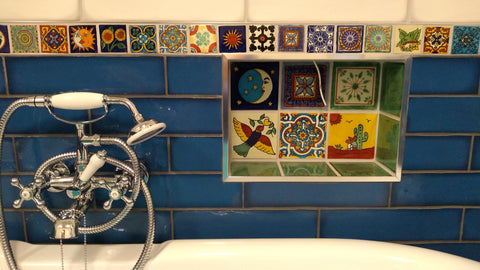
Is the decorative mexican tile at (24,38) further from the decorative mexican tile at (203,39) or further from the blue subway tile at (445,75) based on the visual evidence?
the blue subway tile at (445,75)

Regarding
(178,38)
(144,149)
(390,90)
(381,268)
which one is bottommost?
(381,268)

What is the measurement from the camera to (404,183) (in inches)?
35.9

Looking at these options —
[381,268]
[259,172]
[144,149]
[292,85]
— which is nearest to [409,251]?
[381,268]

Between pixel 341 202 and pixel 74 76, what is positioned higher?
pixel 74 76

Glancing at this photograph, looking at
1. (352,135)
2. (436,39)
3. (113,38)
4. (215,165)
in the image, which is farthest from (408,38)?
(113,38)

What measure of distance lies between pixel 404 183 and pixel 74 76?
0.86 metres

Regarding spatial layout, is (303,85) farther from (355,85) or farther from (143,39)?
(143,39)

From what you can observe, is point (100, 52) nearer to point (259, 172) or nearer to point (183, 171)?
point (183, 171)

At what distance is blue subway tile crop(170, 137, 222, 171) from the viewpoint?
883 mm

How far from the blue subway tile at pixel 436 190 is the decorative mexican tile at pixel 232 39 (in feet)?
1.72

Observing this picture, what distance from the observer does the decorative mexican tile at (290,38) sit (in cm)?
83

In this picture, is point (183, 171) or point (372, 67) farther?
point (372, 67)

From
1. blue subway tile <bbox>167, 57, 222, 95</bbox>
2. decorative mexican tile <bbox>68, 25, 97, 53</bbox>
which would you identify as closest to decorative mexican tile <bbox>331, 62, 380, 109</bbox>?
blue subway tile <bbox>167, 57, 222, 95</bbox>

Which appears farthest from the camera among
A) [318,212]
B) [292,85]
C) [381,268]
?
[292,85]
